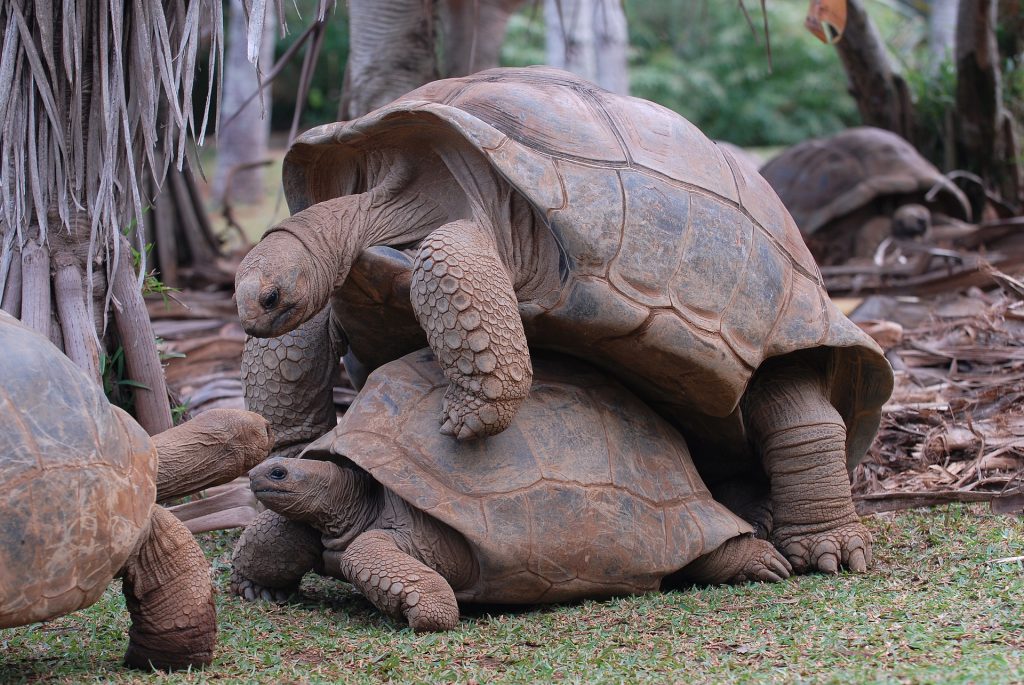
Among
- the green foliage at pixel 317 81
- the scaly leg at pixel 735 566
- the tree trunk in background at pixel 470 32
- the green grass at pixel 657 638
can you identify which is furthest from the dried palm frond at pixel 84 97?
the green foliage at pixel 317 81

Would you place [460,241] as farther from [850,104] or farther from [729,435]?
[850,104]

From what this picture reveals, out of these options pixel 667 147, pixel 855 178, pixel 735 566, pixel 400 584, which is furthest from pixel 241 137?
pixel 400 584

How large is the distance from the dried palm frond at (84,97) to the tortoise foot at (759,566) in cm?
225

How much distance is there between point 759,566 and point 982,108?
7.11m

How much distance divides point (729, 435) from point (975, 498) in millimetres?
964

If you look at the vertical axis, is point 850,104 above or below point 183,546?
below

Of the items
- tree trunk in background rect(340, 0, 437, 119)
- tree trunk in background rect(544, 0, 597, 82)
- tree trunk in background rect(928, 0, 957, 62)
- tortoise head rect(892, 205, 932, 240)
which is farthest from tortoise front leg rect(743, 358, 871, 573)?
tree trunk in background rect(928, 0, 957, 62)

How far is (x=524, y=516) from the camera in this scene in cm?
348

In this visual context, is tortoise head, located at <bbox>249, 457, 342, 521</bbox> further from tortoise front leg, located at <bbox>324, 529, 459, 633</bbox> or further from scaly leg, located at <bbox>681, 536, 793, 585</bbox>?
scaly leg, located at <bbox>681, 536, 793, 585</bbox>

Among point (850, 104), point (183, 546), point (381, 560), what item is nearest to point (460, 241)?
point (381, 560)

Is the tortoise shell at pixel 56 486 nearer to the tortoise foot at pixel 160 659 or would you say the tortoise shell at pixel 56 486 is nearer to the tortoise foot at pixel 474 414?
the tortoise foot at pixel 160 659

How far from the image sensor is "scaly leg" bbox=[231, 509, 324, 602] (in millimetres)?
3666

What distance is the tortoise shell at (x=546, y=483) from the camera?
3455mm

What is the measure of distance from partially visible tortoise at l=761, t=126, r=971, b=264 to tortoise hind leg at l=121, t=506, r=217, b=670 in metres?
8.28
